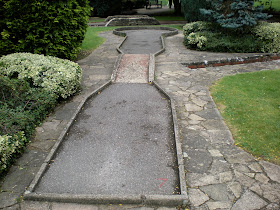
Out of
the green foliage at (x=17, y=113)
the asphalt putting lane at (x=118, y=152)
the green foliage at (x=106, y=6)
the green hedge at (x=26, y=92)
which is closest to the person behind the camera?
the asphalt putting lane at (x=118, y=152)

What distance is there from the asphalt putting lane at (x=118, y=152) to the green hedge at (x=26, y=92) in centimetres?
76

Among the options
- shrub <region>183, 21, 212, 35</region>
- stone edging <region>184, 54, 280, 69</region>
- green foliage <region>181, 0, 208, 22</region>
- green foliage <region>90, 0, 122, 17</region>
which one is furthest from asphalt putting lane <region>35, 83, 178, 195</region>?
green foliage <region>90, 0, 122, 17</region>

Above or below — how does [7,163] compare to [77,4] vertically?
below

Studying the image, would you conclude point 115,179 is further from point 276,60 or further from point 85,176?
point 276,60

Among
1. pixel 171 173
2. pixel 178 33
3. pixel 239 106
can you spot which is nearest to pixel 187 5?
pixel 178 33

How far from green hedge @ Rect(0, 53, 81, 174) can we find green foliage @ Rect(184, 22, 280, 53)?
23.0 ft

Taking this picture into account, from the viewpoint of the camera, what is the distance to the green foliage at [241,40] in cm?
1199

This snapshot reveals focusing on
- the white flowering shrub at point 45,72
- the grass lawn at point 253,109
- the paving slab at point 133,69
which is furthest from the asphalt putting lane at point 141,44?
the white flowering shrub at point 45,72

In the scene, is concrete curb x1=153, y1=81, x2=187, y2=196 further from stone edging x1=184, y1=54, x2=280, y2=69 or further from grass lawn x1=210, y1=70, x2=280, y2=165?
stone edging x1=184, y1=54, x2=280, y2=69

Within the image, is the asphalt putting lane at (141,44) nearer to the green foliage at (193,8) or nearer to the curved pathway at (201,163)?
the green foliage at (193,8)

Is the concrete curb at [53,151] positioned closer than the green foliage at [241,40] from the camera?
Yes

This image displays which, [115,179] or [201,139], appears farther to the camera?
[201,139]

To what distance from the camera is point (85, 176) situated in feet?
14.7

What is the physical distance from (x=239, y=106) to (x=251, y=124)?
3.39ft
